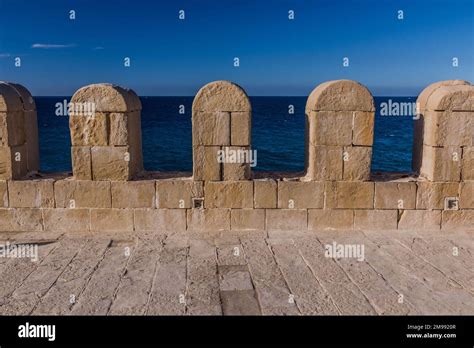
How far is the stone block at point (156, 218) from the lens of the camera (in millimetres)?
6477

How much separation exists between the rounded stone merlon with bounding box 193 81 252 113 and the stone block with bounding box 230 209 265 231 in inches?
56.6

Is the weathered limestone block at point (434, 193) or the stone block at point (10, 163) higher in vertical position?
the stone block at point (10, 163)

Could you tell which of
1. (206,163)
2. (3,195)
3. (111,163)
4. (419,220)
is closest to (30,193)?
(3,195)

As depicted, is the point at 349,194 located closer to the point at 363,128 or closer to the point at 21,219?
the point at 363,128

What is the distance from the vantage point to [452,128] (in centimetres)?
638

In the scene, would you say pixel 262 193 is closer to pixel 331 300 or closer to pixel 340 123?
pixel 340 123

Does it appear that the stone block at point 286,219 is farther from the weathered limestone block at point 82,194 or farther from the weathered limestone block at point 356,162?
the weathered limestone block at point 82,194

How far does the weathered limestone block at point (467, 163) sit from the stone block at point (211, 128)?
3354 mm

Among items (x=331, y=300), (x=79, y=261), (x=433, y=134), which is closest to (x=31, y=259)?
(x=79, y=261)

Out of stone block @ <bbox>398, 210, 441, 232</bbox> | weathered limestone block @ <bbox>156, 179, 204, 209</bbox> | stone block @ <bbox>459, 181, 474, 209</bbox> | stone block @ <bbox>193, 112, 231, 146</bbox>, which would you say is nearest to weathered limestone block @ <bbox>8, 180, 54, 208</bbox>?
weathered limestone block @ <bbox>156, 179, 204, 209</bbox>

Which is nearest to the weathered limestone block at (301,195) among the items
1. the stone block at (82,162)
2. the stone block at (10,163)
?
the stone block at (82,162)

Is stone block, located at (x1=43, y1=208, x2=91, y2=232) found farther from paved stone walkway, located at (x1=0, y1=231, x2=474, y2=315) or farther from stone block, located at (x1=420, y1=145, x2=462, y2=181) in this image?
stone block, located at (x1=420, y1=145, x2=462, y2=181)

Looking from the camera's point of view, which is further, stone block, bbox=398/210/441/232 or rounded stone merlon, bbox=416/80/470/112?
rounded stone merlon, bbox=416/80/470/112

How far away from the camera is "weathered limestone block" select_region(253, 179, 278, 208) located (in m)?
6.45
